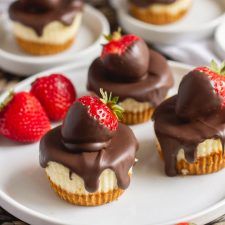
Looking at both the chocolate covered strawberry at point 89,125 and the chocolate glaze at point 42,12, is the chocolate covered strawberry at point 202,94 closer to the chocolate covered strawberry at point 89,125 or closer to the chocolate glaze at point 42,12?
the chocolate covered strawberry at point 89,125

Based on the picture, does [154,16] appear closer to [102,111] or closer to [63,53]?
[63,53]

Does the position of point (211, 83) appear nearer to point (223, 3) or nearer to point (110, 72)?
point (110, 72)

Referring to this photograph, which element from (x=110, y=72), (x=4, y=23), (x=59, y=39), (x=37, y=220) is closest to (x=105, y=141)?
(x=37, y=220)

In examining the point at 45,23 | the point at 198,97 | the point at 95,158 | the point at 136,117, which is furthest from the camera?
the point at 45,23

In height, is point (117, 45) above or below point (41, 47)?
above

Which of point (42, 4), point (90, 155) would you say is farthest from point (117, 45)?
point (42, 4)

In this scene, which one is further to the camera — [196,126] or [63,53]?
[63,53]

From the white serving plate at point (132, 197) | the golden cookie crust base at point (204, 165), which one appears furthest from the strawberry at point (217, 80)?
the white serving plate at point (132, 197)

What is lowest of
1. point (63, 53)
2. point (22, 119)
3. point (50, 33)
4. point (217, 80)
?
point (63, 53)
